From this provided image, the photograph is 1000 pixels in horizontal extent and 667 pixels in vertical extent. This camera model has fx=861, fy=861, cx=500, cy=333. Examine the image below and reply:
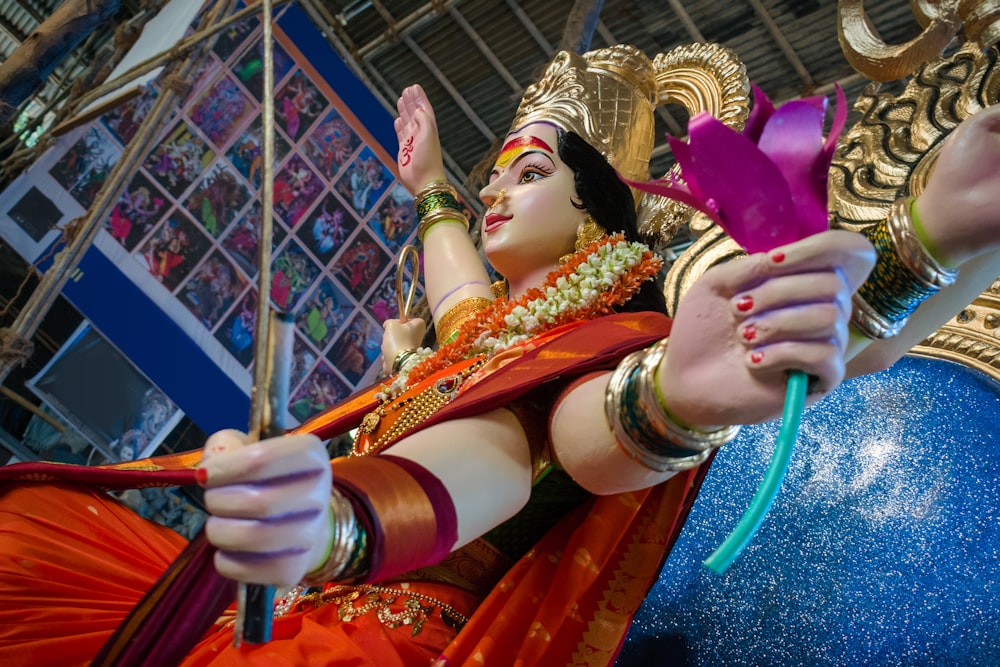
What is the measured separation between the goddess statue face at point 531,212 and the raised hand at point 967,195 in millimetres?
883

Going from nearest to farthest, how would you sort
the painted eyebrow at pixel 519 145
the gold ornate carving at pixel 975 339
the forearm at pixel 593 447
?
the forearm at pixel 593 447
the gold ornate carving at pixel 975 339
the painted eyebrow at pixel 519 145

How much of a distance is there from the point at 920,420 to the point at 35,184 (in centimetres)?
319

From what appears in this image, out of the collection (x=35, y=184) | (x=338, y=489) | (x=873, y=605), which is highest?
(x=35, y=184)

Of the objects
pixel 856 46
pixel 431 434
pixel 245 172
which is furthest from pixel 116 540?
pixel 245 172

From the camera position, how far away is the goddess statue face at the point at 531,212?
6.13 ft

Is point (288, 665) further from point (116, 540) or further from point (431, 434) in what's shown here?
point (116, 540)

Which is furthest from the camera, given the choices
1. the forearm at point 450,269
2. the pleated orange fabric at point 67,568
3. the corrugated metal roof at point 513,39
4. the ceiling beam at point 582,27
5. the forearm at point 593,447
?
the corrugated metal roof at point 513,39

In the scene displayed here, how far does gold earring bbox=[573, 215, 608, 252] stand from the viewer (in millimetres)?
1866

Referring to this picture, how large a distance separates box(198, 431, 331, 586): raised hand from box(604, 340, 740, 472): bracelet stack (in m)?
0.43

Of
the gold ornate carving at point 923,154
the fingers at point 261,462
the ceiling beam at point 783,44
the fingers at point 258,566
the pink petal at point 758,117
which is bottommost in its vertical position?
the ceiling beam at point 783,44

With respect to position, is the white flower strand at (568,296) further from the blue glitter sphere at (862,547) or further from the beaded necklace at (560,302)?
the blue glitter sphere at (862,547)

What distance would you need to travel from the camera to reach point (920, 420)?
188cm

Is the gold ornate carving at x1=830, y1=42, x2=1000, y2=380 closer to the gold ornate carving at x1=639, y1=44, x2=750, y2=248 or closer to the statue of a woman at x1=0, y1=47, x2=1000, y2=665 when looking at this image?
the gold ornate carving at x1=639, y1=44, x2=750, y2=248

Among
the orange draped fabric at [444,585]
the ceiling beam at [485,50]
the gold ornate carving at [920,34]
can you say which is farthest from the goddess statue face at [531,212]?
the ceiling beam at [485,50]
